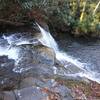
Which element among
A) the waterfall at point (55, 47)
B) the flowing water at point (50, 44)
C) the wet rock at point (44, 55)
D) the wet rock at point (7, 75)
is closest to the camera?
the wet rock at point (7, 75)

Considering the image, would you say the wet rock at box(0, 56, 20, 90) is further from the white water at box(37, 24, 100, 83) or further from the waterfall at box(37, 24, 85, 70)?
the waterfall at box(37, 24, 85, 70)

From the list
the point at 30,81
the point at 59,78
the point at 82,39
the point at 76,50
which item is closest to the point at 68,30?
the point at 82,39

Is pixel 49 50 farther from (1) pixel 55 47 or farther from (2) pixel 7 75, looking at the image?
(1) pixel 55 47

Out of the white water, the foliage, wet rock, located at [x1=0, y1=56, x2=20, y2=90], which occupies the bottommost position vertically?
the white water

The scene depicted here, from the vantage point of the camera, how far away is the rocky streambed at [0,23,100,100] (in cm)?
738

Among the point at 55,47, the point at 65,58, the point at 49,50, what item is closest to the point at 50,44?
the point at 55,47

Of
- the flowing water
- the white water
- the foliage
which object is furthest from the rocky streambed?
the foliage

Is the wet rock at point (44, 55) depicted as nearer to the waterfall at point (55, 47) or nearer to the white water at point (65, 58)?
the white water at point (65, 58)

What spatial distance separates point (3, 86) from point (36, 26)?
5841 mm

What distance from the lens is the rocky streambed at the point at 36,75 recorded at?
24.2 feet

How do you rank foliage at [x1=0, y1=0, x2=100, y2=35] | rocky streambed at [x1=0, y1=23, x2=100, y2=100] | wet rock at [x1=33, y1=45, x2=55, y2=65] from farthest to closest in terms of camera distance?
foliage at [x1=0, y1=0, x2=100, y2=35], wet rock at [x1=33, y1=45, x2=55, y2=65], rocky streambed at [x1=0, y1=23, x2=100, y2=100]

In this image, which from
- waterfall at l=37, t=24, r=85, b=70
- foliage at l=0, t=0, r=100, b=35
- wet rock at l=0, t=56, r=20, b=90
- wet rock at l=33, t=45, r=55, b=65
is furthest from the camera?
foliage at l=0, t=0, r=100, b=35

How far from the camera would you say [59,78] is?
8.66m

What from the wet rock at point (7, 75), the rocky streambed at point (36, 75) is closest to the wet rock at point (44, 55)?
the rocky streambed at point (36, 75)
